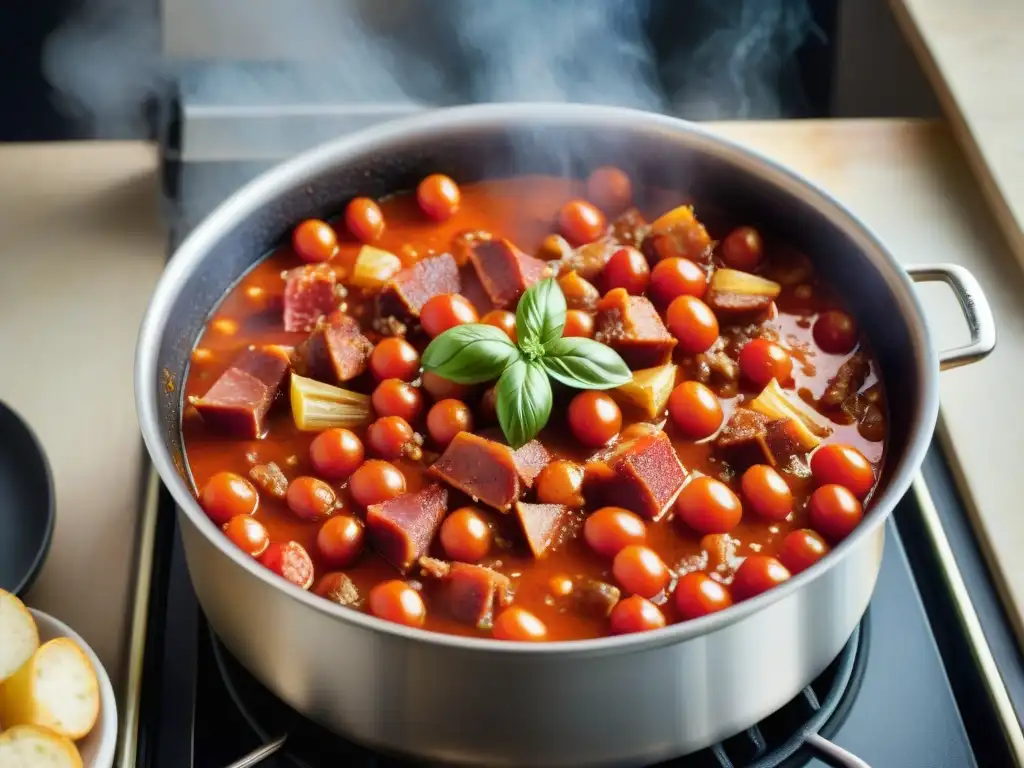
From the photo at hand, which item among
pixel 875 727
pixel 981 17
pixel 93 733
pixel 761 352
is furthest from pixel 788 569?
pixel 981 17

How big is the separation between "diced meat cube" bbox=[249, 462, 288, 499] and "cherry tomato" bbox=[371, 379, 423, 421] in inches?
7.3

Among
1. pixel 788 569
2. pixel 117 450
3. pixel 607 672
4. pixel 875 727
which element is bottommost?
pixel 117 450

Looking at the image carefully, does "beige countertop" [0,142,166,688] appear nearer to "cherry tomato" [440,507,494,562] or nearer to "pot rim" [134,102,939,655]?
"pot rim" [134,102,939,655]

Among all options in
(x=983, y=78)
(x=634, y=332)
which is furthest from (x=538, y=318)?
(x=983, y=78)

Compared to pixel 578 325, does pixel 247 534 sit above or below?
below

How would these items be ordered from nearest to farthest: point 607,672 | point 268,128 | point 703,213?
point 607,672 < point 703,213 < point 268,128

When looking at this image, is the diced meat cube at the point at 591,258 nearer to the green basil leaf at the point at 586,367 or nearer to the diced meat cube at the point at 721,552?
the green basil leaf at the point at 586,367

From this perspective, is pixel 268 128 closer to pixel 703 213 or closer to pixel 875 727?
pixel 703 213

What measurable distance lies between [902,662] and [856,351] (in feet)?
1.77

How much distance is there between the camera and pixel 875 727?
5.34 ft

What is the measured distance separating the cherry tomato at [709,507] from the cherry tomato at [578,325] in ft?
1.16

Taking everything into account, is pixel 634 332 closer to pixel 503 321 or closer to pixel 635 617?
pixel 503 321

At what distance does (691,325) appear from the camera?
1920mm

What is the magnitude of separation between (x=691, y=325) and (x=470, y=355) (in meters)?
0.41
